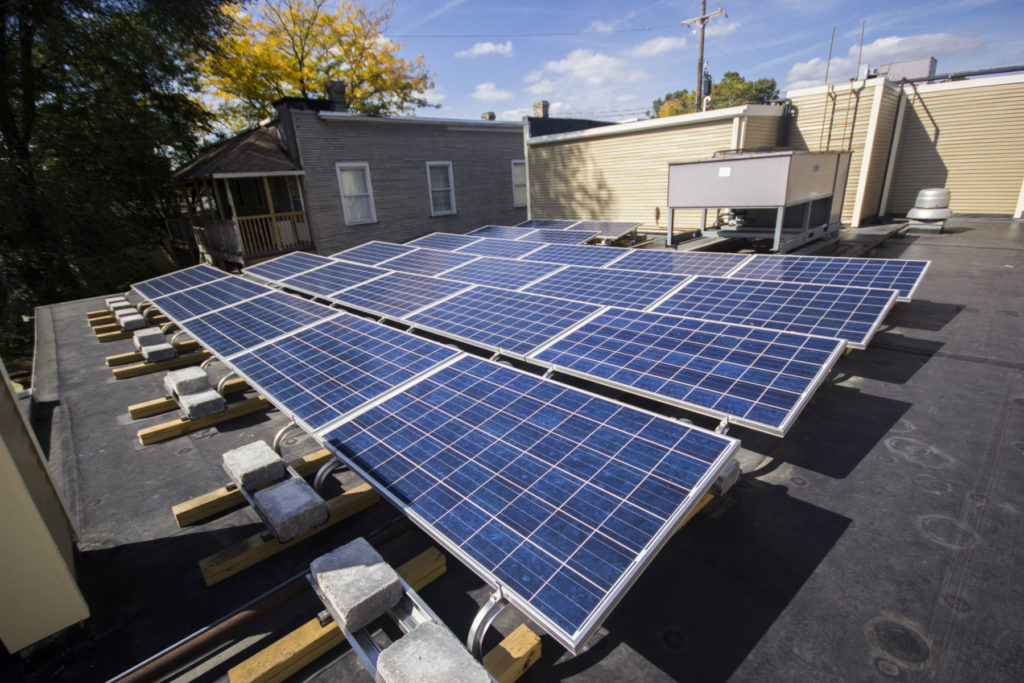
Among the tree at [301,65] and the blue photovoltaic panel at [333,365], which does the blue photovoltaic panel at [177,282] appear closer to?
the blue photovoltaic panel at [333,365]

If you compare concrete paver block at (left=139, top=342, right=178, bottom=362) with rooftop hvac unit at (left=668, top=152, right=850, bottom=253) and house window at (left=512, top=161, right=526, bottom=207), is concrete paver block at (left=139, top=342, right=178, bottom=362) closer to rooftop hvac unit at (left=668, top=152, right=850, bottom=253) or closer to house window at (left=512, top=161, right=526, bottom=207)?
rooftop hvac unit at (left=668, top=152, right=850, bottom=253)

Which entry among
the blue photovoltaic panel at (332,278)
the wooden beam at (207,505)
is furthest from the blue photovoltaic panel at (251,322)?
the wooden beam at (207,505)

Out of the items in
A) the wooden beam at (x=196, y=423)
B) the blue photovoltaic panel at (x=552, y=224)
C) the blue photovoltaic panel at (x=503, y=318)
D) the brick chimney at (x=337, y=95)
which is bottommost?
the wooden beam at (x=196, y=423)

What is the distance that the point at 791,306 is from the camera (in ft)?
20.5

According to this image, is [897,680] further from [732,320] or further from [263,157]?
[263,157]

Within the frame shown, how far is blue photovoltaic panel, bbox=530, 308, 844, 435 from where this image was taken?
3.96 m

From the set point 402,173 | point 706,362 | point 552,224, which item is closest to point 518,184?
point 402,173

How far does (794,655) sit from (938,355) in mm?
6350

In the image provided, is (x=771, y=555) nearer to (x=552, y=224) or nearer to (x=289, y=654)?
(x=289, y=654)

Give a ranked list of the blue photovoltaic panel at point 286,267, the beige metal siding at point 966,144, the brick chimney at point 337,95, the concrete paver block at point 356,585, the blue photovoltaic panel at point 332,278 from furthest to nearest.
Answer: the brick chimney at point 337,95 < the beige metal siding at point 966,144 < the blue photovoltaic panel at point 286,267 < the blue photovoltaic panel at point 332,278 < the concrete paver block at point 356,585

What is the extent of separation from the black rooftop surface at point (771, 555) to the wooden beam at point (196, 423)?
0.13 meters

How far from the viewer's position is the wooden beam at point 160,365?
7270 mm

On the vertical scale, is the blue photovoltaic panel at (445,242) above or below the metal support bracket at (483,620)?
above

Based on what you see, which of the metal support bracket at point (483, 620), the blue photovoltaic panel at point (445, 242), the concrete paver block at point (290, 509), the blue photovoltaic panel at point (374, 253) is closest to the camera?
the metal support bracket at point (483, 620)
